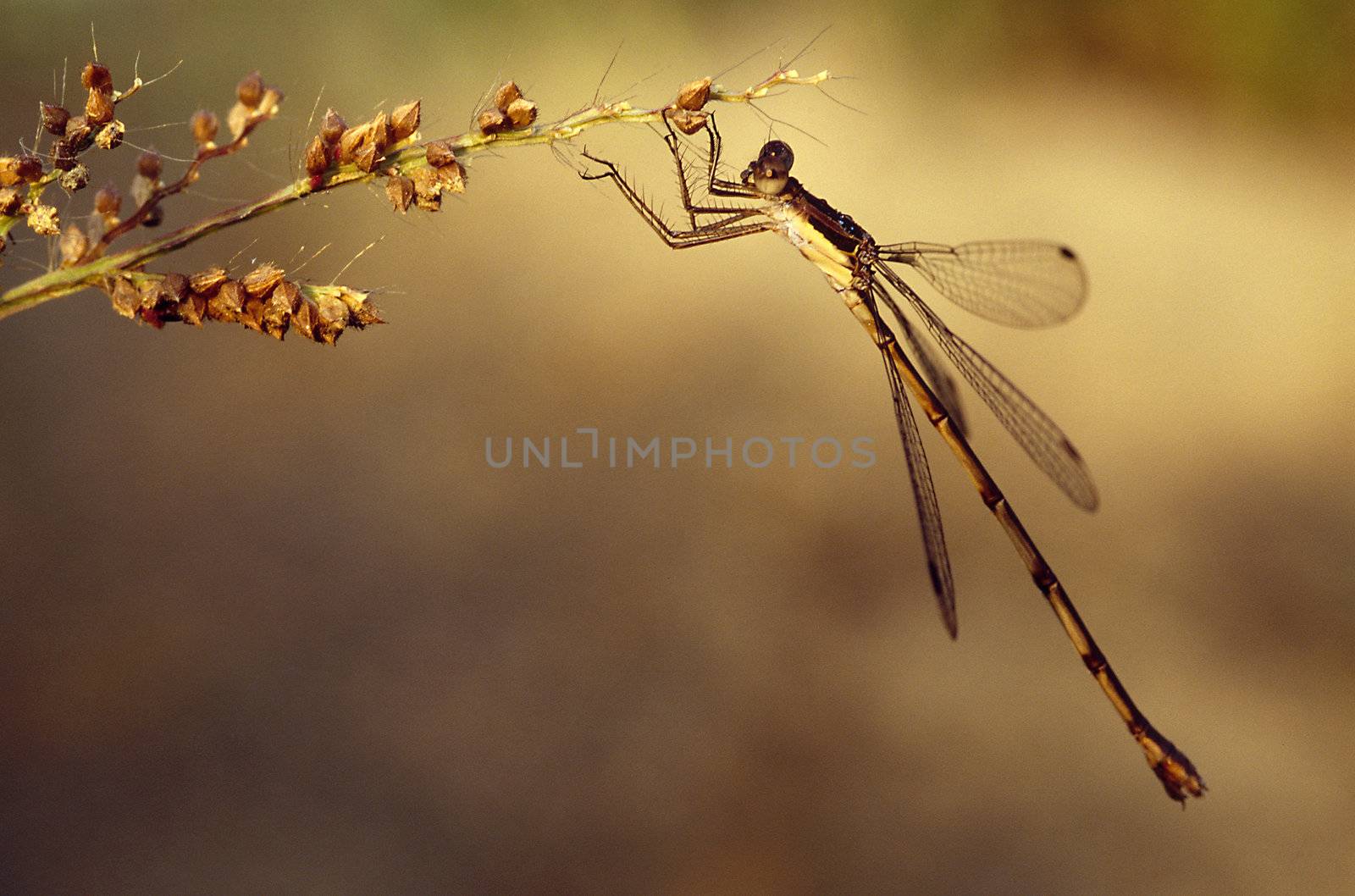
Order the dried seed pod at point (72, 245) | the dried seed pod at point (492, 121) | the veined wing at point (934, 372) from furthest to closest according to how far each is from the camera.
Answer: the veined wing at point (934, 372) < the dried seed pod at point (492, 121) < the dried seed pod at point (72, 245)

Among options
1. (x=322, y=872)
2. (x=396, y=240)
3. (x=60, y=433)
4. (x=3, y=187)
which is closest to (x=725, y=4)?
(x=396, y=240)

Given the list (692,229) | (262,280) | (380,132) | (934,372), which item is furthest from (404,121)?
(934,372)

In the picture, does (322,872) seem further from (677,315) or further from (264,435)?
(677,315)

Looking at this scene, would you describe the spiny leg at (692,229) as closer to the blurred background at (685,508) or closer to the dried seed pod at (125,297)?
the dried seed pod at (125,297)

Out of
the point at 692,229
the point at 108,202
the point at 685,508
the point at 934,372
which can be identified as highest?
the point at 685,508

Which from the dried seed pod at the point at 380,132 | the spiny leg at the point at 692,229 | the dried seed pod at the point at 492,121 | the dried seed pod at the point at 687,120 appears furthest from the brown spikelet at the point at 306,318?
the spiny leg at the point at 692,229

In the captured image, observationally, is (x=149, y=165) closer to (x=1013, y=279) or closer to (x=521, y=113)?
(x=521, y=113)
